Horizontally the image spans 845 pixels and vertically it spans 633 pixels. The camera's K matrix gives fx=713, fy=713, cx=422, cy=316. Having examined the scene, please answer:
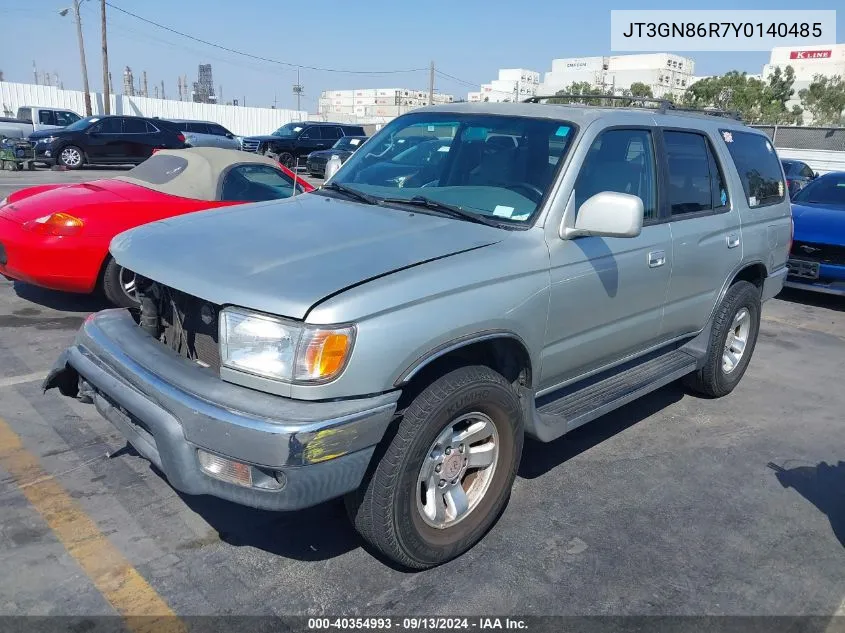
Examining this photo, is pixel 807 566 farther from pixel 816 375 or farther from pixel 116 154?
pixel 116 154

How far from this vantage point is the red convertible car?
5957mm

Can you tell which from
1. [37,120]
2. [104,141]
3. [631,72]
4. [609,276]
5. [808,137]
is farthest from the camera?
[631,72]

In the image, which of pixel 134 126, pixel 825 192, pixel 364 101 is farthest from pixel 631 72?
pixel 825 192

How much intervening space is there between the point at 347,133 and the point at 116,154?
8.93 m

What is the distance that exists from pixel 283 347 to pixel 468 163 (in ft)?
5.92

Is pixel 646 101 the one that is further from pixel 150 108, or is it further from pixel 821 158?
pixel 150 108

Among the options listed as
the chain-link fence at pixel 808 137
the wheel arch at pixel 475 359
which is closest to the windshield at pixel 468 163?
the wheel arch at pixel 475 359

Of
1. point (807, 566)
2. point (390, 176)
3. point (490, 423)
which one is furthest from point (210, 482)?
point (807, 566)

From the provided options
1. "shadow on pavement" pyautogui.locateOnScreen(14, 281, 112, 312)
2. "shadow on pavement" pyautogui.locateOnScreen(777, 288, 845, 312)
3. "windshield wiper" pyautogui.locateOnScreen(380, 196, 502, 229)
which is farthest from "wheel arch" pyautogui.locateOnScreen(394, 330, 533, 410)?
"shadow on pavement" pyautogui.locateOnScreen(777, 288, 845, 312)

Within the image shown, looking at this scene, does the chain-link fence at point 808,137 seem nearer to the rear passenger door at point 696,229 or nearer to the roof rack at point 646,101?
the roof rack at point 646,101

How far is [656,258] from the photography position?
4.04 metres

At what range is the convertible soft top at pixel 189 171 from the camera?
661 cm

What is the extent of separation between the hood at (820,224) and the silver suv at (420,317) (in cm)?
445

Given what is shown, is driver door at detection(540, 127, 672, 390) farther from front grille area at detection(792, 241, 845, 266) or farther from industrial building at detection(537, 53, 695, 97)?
industrial building at detection(537, 53, 695, 97)
